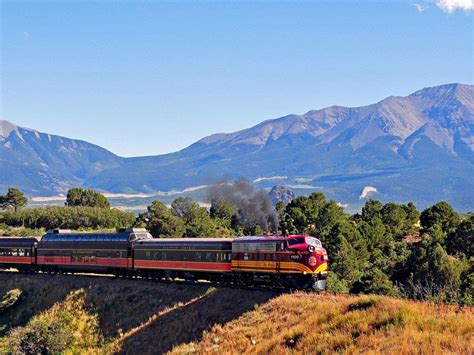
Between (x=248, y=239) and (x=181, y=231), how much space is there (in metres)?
48.0

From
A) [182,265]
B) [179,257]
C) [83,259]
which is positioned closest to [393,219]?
[179,257]

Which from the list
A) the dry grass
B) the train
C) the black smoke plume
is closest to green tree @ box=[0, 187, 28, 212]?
the black smoke plume

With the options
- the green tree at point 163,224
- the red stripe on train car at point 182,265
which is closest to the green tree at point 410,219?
the green tree at point 163,224

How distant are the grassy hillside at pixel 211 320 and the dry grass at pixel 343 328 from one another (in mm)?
57

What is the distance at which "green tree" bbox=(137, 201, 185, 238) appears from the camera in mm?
92000

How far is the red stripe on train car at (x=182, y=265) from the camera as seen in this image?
158 feet

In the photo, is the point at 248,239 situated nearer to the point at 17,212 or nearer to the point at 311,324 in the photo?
the point at 311,324

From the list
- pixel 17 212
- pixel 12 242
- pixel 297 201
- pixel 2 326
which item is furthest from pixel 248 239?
pixel 17 212

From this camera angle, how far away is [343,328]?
3112 centimetres

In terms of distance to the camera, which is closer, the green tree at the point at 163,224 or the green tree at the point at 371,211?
the green tree at the point at 371,211

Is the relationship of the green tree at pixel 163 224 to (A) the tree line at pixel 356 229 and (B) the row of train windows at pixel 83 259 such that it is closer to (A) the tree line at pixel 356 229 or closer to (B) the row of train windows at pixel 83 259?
(A) the tree line at pixel 356 229

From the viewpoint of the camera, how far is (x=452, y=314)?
1159 inches

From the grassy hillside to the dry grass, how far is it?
0.06m

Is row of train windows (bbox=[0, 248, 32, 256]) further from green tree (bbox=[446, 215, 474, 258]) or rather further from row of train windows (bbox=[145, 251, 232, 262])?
green tree (bbox=[446, 215, 474, 258])
